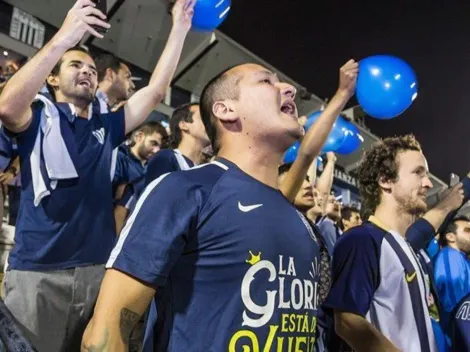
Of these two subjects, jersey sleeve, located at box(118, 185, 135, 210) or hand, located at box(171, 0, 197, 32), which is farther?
jersey sleeve, located at box(118, 185, 135, 210)

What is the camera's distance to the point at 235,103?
1.38 metres

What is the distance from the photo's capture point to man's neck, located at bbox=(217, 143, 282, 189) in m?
1.30

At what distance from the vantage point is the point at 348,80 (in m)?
2.16

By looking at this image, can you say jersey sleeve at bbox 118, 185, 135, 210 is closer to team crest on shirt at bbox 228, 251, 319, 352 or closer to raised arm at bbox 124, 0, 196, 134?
raised arm at bbox 124, 0, 196, 134

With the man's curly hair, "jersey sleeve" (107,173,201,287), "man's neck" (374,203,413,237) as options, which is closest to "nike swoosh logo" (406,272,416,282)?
"man's neck" (374,203,413,237)

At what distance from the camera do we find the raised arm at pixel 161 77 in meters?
2.25

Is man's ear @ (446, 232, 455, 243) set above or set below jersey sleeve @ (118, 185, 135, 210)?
below

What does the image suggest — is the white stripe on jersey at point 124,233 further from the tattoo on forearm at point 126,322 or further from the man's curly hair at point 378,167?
the man's curly hair at point 378,167

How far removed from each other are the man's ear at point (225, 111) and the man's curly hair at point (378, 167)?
3.22 feet

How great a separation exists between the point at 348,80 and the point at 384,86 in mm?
1002

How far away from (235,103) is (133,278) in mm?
568

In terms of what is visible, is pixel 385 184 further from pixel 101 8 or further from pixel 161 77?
pixel 101 8

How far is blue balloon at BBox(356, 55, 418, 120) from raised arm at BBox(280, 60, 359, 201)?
3.00ft

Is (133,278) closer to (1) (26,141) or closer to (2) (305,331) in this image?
(2) (305,331)
